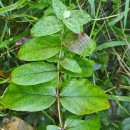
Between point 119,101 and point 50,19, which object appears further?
point 119,101

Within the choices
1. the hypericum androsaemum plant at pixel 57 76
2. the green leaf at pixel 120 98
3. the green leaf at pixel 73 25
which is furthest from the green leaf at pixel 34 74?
the green leaf at pixel 120 98

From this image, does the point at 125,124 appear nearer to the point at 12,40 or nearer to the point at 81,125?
the point at 81,125

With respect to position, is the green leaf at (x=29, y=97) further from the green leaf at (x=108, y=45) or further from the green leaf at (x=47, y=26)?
the green leaf at (x=108, y=45)

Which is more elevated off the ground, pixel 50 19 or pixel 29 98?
pixel 50 19

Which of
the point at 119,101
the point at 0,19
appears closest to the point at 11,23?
the point at 0,19

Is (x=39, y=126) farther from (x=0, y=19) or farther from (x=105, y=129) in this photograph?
(x=0, y=19)

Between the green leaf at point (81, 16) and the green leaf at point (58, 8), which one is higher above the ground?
the green leaf at point (58, 8)
